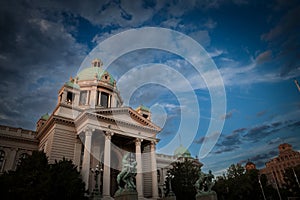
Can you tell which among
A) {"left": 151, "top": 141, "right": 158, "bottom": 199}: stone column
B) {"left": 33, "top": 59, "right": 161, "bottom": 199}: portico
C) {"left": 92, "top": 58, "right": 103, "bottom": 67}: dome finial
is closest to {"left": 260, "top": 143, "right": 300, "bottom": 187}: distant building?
{"left": 151, "top": 141, "right": 158, "bottom": 199}: stone column

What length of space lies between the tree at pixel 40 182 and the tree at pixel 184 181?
16.0 metres

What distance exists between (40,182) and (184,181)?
2106 centimetres

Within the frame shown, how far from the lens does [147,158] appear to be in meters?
33.4

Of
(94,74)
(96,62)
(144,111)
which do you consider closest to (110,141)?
(144,111)

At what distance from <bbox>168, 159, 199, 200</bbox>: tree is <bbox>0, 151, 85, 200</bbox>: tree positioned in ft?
52.5

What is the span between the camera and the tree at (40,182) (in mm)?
19578

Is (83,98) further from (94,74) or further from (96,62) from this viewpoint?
(96,62)

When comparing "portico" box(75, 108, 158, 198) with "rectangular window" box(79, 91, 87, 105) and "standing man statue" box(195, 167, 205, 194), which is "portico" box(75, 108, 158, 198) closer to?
"standing man statue" box(195, 167, 205, 194)

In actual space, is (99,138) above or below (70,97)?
below

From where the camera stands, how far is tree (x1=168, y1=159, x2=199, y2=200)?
32.6 metres

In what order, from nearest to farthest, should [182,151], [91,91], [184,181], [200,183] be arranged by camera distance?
1. [200,183]
2. [184,181]
3. [91,91]
4. [182,151]

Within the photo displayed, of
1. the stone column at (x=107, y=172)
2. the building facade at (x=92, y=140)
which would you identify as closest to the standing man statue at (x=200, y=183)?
the building facade at (x=92, y=140)

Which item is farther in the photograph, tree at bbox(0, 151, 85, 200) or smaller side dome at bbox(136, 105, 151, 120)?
smaller side dome at bbox(136, 105, 151, 120)

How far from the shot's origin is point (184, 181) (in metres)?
34.2
